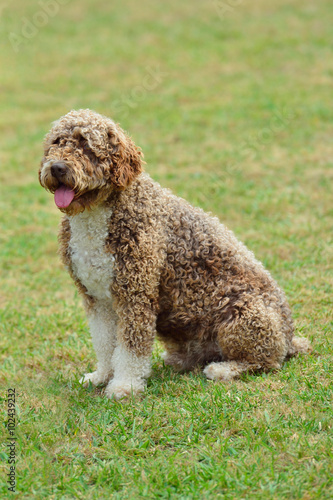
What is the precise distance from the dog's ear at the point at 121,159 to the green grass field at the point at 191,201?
144cm

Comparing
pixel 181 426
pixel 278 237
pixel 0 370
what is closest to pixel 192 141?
pixel 278 237

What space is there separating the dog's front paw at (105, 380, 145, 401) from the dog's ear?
135 cm

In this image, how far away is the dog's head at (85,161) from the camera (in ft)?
12.7

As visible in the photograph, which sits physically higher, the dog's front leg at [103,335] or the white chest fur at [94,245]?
the white chest fur at [94,245]

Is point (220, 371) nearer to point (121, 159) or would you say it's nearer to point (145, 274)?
point (145, 274)

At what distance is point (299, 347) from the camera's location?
4.61 meters

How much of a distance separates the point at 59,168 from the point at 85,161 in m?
0.18

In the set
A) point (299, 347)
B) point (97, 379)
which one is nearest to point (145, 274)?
point (97, 379)

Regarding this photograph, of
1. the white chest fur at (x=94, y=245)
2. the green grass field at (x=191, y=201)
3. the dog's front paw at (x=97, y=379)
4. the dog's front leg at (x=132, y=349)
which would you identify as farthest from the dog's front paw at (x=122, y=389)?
the white chest fur at (x=94, y=245)

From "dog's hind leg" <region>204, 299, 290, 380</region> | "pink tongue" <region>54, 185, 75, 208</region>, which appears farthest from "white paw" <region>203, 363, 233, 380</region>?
"pink tongue" <region>54, 185, 75, 208</region>

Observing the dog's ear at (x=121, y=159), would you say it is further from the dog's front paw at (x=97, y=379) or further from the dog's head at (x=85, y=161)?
the dog's front paw at (x=97, y=379)

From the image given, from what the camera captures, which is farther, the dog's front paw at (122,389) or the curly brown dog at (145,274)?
the dog's front paw at (122,389)

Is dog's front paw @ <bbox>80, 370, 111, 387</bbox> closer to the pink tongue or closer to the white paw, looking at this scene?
the white paw

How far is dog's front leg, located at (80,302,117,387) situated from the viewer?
452 cm
